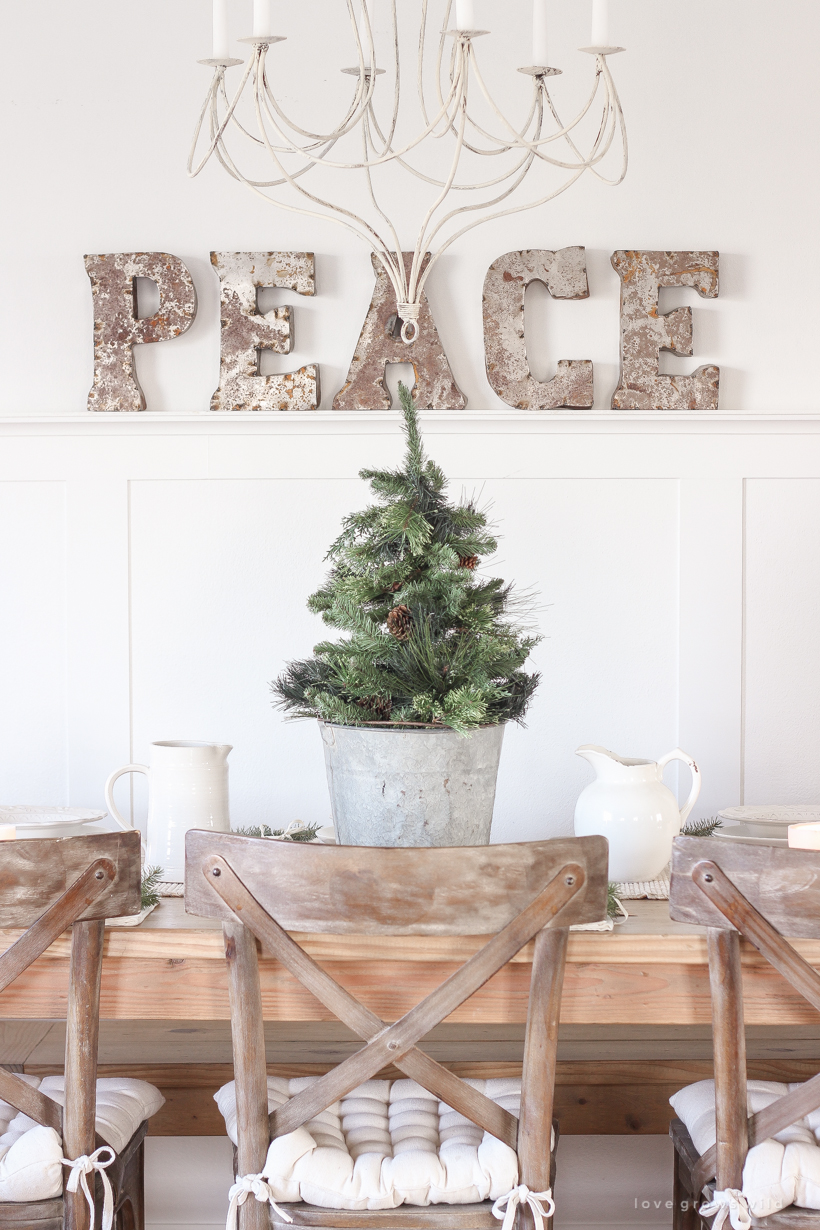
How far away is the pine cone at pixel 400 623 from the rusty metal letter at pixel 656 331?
850 mm

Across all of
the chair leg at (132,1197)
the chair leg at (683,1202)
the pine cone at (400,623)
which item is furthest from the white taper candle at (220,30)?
the chair leg at (683,1202)

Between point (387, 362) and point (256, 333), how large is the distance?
243 millimetres

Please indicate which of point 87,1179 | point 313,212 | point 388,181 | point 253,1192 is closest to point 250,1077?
point 253,1192

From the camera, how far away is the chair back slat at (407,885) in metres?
0.92

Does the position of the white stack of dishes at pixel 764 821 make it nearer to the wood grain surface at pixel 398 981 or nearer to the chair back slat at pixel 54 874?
the wood grain surface at pixel 398 981

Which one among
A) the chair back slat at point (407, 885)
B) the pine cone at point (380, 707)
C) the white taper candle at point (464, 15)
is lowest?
the chair back slat at point (407, 885)

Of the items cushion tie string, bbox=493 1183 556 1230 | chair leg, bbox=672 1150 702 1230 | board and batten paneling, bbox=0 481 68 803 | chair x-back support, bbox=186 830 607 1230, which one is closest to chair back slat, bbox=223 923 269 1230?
chair x-back support, bbox=186 830 607 1230

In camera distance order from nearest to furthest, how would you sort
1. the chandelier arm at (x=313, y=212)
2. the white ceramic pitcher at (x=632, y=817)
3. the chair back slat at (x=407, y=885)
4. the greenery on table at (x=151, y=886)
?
the chair back slat at (x=407, y=885) → the chandelier arm at (x=313, y=212) → the greenery on table at (x=151, y=886) → the white ceramic pitcher at (x=632, y=817)

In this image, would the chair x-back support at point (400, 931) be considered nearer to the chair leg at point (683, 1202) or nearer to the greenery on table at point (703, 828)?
the chair leg at point (683, 1202)

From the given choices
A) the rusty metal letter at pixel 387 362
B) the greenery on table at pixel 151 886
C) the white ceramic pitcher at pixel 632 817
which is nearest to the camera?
the greenery on table at pixel 151 886

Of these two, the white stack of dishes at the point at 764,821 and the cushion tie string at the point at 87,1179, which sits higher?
the white stack of dishes at the point at 764,821

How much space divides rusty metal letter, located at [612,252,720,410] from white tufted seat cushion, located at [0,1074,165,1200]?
1.35 meters

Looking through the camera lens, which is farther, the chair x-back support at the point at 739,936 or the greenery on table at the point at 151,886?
the greenery on table at the point at 151,886

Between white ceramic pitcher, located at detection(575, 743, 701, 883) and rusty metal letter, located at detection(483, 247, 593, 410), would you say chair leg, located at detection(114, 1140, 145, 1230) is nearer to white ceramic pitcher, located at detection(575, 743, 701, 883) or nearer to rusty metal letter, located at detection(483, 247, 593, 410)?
white ceramic pitcher, located at detection(575, 743, 701, 883)
